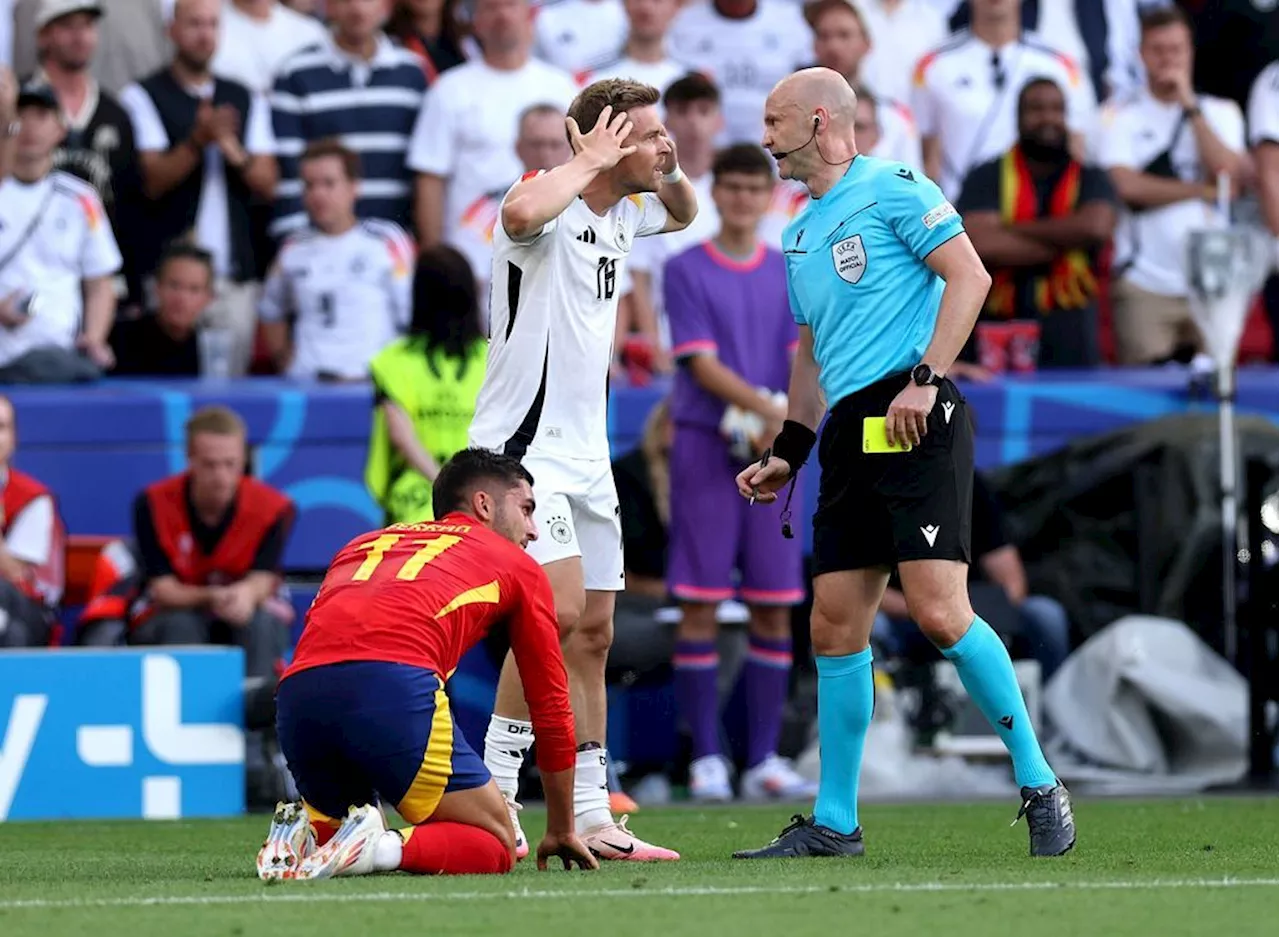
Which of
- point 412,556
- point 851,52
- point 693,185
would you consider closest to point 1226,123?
point 851,52

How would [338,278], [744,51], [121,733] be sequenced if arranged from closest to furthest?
[121,733] < [338,278] < [744,51]

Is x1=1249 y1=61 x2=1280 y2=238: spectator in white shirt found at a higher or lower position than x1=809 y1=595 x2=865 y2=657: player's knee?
higher

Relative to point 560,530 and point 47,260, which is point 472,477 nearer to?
point 560,530

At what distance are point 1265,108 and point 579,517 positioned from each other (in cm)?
819

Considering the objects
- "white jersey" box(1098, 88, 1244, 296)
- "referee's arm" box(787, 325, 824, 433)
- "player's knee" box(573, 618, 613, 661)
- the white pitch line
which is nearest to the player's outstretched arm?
"referee's arm" box(787, 325, 824, 433)

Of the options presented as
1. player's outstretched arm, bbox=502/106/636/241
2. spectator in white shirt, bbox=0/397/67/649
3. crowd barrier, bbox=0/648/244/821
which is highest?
player's outstretched arm, bbox=502/106/636/241

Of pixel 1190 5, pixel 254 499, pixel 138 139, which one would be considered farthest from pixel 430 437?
pixel 1190 5

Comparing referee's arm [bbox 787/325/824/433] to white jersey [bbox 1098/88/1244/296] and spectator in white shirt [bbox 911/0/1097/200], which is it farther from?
white jersey [bbox 1098/88/1244/296]

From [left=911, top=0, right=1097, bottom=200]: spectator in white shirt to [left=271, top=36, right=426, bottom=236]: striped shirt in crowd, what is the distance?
290 cm

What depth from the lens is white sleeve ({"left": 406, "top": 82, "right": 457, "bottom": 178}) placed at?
1310cm

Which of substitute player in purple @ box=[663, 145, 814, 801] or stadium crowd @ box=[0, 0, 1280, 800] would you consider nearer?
substitute player in purple @ box=[663, 145, 814, 801]

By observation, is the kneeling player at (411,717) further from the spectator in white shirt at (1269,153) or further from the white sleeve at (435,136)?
the spectator in white shirt at (1269,153)

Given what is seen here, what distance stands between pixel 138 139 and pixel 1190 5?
6743 millimetres

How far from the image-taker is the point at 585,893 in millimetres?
6180
